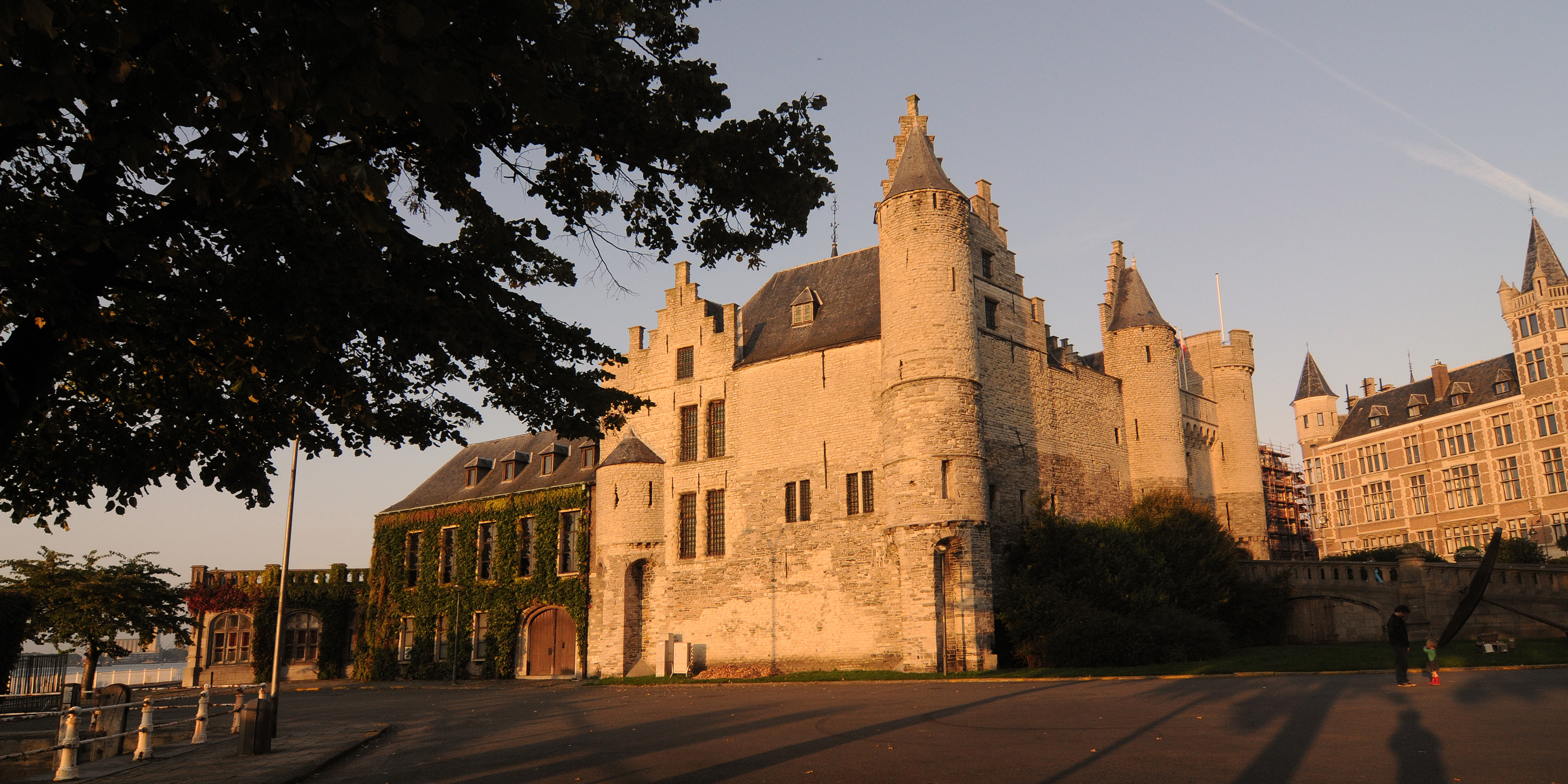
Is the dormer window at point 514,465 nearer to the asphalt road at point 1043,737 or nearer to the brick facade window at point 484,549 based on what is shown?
the brick facade window at point 484,549

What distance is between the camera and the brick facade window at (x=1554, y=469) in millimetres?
51531

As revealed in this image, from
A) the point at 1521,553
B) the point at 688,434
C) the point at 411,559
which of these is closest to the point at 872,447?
the point at 688,434

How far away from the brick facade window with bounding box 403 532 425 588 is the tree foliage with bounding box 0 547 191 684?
44.6 feet

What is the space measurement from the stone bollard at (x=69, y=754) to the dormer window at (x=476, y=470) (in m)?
31.4

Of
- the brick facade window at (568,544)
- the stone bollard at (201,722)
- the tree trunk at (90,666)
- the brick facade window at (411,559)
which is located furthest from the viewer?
the brick facade window at (411,559)

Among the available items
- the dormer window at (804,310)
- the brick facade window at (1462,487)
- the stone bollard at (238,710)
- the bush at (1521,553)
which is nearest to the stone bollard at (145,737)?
the stone bollard at (238,710)

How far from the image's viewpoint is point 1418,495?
6184 cm

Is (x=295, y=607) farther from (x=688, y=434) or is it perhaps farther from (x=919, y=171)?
(x=919, y=171)

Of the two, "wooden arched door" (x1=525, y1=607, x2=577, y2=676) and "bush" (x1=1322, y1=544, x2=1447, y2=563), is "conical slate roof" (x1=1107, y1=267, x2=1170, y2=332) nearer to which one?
"bush" (x1=1322, y1=544, x2=1447, y2=563)

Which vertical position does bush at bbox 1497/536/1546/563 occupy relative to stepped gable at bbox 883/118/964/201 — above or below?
below

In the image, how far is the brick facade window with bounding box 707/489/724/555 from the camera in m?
34.5

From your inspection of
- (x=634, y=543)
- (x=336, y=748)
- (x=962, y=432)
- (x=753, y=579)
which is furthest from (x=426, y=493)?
(x=336, y=748)

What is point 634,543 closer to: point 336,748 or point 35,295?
point 336,748

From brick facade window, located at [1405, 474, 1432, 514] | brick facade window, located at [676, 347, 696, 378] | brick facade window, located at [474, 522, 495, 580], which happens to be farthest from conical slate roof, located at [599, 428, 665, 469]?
brick facade window, located at [1405, 474, 1432, 514]
